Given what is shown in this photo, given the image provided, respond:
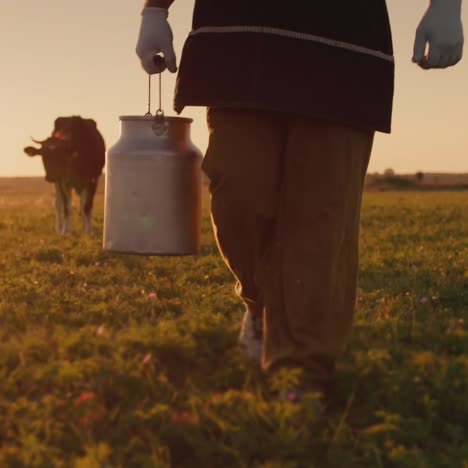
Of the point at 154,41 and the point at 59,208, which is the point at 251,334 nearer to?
the point at 154,41

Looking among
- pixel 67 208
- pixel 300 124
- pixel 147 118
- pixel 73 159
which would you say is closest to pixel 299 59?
pixel 300 124

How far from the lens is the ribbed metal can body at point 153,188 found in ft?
15.0

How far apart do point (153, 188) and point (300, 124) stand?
0.97m

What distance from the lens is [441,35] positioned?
3.88 m

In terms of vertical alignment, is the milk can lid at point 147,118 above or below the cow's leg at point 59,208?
above

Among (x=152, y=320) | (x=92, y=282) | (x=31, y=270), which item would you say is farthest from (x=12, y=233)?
(x=152, y=320)

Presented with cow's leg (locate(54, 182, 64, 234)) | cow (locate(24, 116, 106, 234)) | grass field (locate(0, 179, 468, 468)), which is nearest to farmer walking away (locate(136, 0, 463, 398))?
grass field (locate(0, 179, 468, 468))

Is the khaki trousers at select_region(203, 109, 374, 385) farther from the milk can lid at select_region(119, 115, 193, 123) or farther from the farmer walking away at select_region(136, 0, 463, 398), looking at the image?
the milk can lid at select_region(119, 115, 193, 123)

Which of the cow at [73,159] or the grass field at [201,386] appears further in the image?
the cow at [73,159]

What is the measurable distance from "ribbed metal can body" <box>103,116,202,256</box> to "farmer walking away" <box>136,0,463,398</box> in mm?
538

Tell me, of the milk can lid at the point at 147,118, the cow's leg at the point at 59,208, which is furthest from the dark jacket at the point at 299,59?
the cow's leg at the point at 59,208

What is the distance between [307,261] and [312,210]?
0.71 ft

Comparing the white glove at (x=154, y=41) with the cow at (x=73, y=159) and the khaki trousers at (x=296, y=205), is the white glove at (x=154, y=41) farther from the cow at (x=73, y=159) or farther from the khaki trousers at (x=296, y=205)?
the cow at (x=73, y=159)

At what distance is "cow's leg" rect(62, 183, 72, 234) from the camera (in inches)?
484
